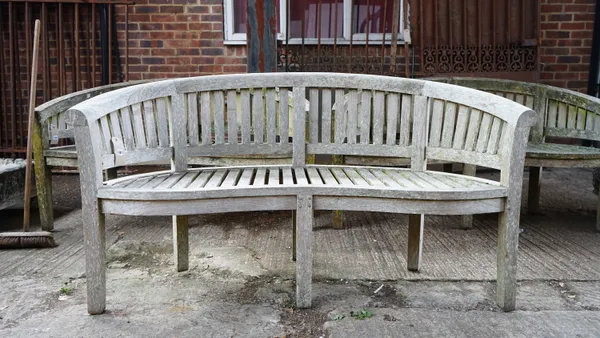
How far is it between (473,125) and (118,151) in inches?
65.0

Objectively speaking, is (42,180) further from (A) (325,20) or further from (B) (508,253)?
(A) (325,20)

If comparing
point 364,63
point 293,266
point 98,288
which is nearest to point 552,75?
point 364,63

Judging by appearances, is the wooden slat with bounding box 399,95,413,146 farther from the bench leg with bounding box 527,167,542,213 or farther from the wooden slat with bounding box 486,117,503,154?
the bench leg with bounding box 527,167,542,213

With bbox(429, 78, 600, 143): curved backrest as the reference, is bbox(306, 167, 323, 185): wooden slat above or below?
below

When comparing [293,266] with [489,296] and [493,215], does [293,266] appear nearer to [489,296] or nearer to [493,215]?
[489,296]

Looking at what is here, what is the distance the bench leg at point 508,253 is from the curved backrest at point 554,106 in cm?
183

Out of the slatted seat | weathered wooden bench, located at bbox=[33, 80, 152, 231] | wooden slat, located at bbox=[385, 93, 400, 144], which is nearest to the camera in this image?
the slatted seat

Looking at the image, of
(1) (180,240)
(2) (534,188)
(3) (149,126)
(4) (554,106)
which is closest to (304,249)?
(1) (180,240)

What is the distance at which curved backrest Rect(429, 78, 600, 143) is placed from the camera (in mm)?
3738

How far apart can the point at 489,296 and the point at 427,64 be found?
3.40 m

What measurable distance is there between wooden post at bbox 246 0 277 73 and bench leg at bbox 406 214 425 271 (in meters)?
1.71

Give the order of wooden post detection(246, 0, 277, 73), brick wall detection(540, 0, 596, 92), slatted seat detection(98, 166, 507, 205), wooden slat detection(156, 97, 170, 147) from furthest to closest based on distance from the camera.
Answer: brick wall detection(540, 0, 596, 92), wooden post detection(246, 0, 277, 73), wooden slat detection(156, 97, 170, 147), slatted seat detection(98, 166, 507, 205)

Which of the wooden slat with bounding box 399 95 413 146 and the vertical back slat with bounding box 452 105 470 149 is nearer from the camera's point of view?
the vertical back slat with bounding box 452 105 470 149

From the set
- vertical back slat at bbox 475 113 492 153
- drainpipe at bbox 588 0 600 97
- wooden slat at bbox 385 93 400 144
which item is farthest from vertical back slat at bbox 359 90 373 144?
drainpipe at bbox 588 0 600 97
